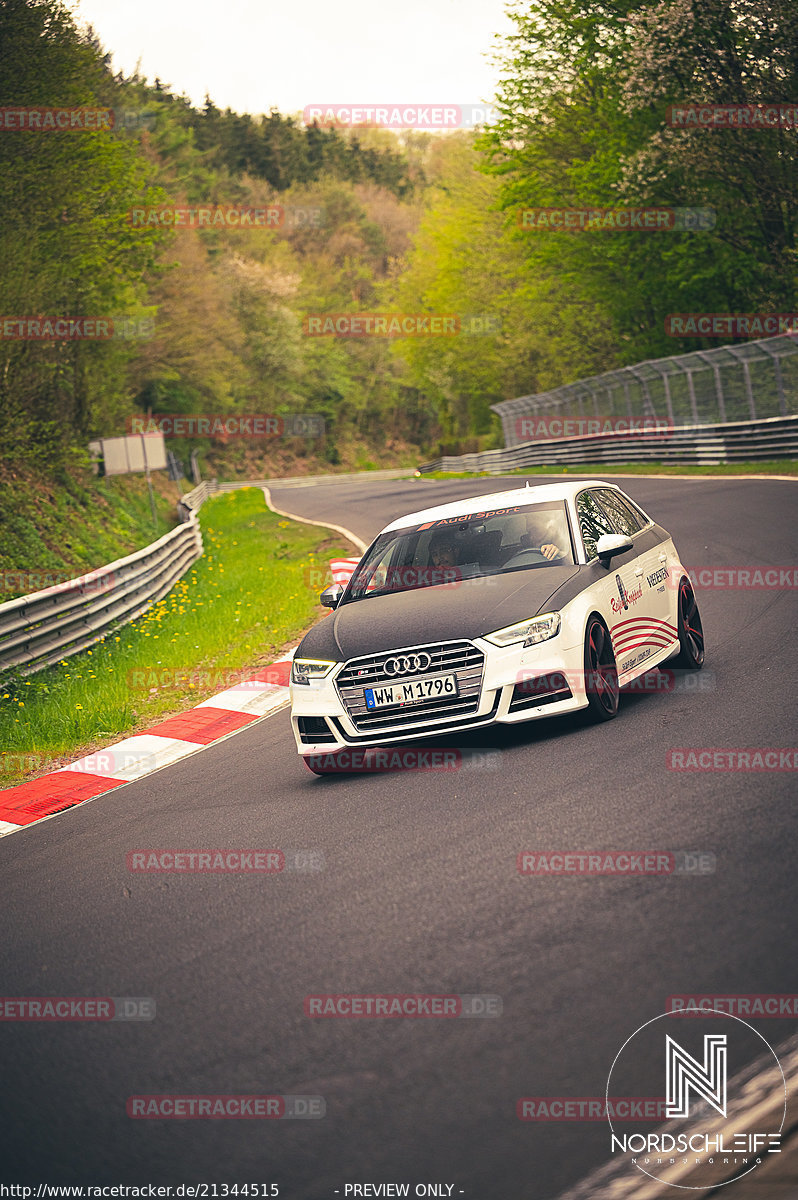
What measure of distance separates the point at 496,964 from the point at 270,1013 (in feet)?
2.72

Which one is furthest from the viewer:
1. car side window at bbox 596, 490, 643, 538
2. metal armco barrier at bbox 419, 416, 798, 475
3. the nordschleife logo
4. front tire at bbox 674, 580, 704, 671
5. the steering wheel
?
metal armco barrier at bbox 419, 416, 798, 475

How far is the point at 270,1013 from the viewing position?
13.6 feet

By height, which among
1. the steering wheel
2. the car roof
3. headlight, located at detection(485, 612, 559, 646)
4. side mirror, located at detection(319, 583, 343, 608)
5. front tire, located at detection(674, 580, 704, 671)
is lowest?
front tire, located at detection(674, 580, 704, 671)

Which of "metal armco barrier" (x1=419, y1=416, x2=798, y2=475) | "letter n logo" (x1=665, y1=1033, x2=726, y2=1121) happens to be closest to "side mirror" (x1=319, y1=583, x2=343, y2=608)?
"letter n logo" (x1=665, y1=1033, x2=726, y2=1121)

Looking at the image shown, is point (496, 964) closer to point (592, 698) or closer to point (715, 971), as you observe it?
point (715, 971)

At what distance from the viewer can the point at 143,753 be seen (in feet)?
32.0

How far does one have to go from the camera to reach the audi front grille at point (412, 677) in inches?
280

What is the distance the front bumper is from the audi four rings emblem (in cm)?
4

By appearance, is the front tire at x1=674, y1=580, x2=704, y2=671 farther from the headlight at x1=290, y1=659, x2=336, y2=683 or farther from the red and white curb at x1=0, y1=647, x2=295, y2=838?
the red and white curb at x1=0, y1=647, x2=295, y2=838

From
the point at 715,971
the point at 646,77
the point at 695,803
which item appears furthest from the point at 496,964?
the point at 646,77

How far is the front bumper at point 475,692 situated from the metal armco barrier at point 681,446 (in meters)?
19.9

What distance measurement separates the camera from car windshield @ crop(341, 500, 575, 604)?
832 cm

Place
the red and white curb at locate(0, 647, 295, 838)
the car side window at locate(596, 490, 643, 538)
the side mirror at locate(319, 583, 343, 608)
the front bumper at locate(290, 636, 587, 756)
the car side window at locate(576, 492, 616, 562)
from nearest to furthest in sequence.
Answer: the front bumper at locate(290, 636, 587, 756) → the car side window at locate(576, 492, 616, 562) → the red and white curb at locate(0, 647, 295, 838) → the side mirror at locate(319, 583, 343, 608) → the car side window at locate(596, 490, 643, 538)

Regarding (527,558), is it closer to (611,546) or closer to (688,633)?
(611,546)
